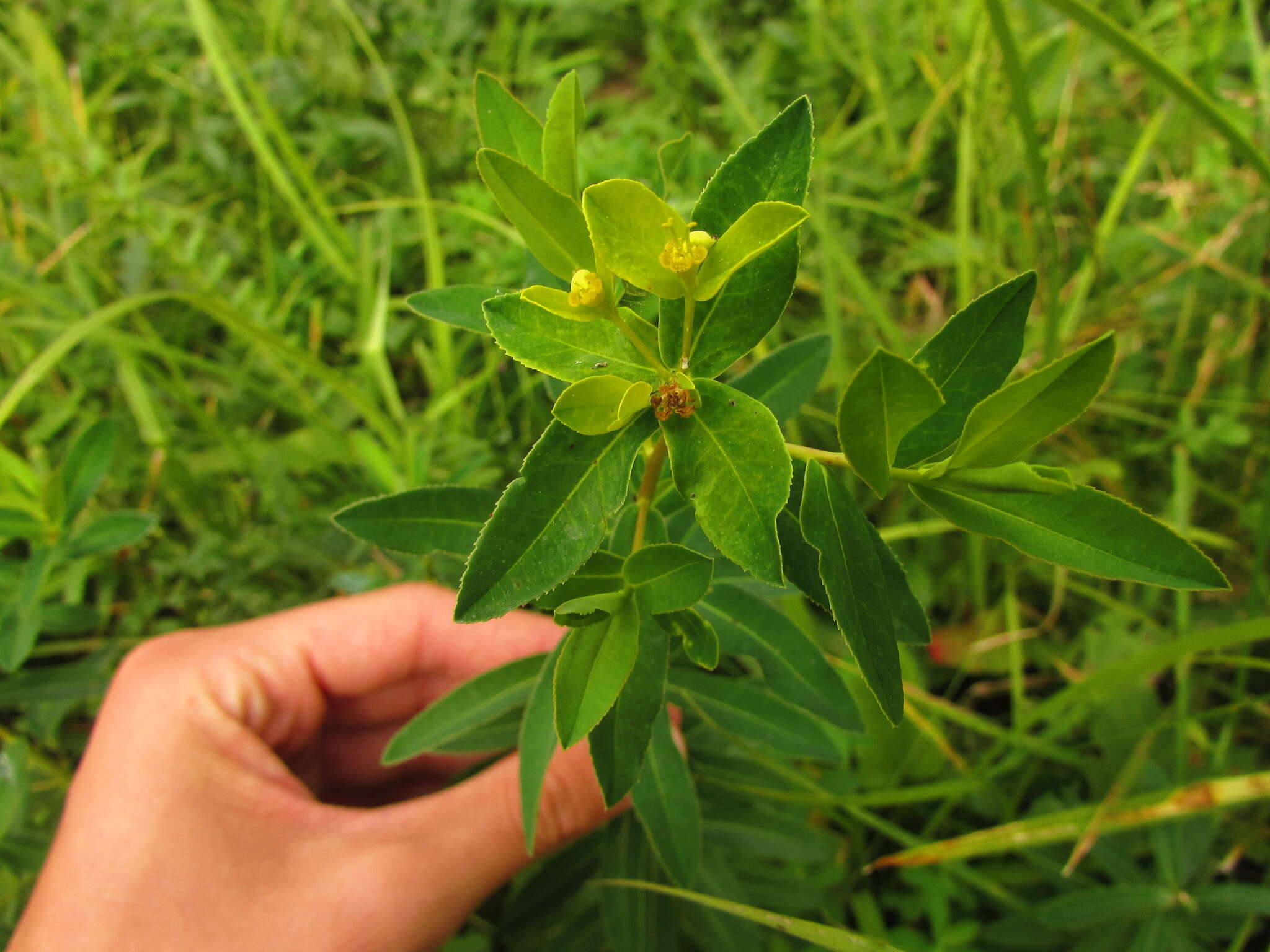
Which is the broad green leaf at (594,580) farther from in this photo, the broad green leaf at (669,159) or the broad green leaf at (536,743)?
the broad green leaf at (669,159)


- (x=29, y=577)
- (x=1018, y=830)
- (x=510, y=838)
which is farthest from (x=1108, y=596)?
(x=29, y=577)

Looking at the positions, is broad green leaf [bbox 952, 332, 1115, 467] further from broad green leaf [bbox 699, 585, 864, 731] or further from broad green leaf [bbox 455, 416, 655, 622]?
broad green leaf [bbox 699, 585, 864, 731]

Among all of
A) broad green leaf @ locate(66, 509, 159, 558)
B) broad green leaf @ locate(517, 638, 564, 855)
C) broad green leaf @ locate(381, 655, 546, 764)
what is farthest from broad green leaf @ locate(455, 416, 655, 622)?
broad green leaf @ locate(66, 509, 159, 558)

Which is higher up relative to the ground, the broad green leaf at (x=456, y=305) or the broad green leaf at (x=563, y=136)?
the broad green leaf at (x=563, y=136)

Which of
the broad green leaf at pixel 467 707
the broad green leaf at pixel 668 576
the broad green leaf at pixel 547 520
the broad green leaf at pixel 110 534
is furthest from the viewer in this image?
the broad green leaf at pixel 110 534

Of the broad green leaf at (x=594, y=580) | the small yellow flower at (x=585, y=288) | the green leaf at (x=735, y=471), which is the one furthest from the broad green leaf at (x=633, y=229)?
the broad green leaf at (x=594, y=580)

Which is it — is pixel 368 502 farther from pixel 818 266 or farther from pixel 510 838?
pixel 818 266
